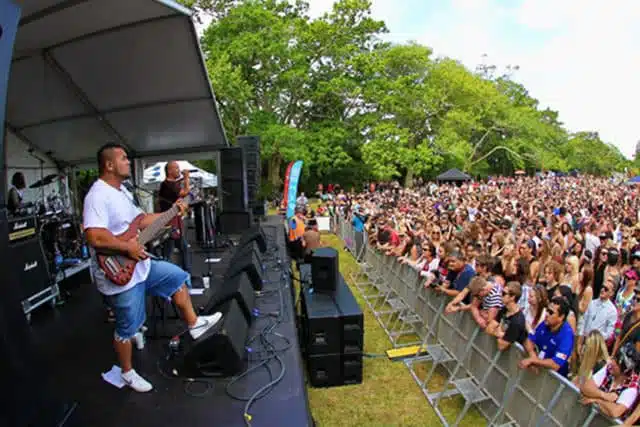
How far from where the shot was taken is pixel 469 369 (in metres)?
4.32

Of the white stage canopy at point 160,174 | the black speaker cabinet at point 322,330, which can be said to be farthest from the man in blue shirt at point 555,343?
the white stage canopy at point 160,174

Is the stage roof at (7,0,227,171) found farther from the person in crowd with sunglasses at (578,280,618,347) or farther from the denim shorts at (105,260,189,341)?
the person in crowd with sunglasses at (578,280,618,347)

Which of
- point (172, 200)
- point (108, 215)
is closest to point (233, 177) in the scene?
point (172, 200)

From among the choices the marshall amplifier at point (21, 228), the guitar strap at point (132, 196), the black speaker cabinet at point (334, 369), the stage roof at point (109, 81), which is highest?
the stage roof at point (109, 81)

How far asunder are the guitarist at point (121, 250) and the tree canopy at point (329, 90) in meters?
19.0

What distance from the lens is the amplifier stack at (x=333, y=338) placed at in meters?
4.51

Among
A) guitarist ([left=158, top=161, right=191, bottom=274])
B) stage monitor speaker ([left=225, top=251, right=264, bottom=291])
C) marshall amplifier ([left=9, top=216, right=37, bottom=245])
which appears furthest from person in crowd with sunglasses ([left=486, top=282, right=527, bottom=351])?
marshall amplifier ([left=9, top=216, right=37, bottom=245])

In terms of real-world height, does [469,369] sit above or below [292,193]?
below

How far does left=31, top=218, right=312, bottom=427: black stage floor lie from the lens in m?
2.79

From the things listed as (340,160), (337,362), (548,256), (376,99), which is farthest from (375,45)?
(337,362)

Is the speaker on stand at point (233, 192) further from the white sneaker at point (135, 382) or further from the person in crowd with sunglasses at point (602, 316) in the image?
the person in crowd with sunglasses at point (602, 316)

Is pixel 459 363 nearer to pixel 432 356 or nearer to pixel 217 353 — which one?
pixel 432 356

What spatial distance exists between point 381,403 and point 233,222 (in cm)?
661

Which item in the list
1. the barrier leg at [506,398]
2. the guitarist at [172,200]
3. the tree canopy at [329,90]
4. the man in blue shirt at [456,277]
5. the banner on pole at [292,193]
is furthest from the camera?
the tree canopy at [329,90]
